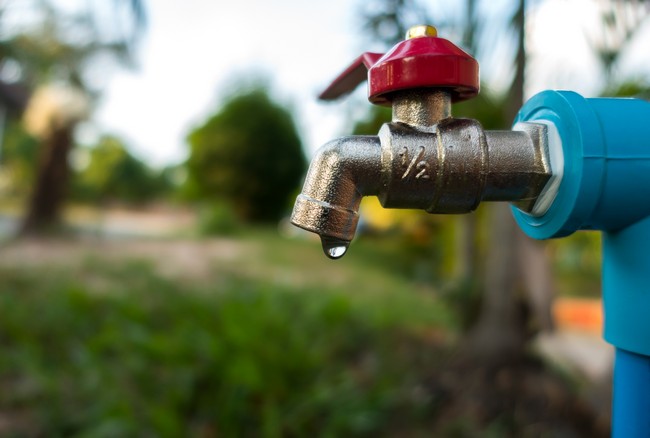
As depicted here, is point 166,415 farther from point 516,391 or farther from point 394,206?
point 394,206

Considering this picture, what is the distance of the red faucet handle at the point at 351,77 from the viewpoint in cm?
61

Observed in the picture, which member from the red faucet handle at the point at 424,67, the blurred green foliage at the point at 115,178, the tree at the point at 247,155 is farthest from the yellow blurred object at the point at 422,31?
the blurred green foliage at the point at 115,178

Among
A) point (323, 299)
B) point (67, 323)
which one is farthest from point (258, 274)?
point (67, 323)

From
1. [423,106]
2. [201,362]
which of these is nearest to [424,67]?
[423,106]

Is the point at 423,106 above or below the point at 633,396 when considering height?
above

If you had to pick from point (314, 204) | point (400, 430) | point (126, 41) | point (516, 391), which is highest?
point (126, 41)

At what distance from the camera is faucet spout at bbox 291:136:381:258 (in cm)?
54

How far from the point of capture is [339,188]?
0.55 m

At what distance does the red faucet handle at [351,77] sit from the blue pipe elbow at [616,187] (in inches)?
8.1

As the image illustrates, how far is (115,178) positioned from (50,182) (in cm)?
645

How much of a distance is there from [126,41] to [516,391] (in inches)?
88.7

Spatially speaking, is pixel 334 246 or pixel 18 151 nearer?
pixel 334 246

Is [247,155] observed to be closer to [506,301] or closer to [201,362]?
[201,362]

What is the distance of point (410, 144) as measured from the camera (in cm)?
54
